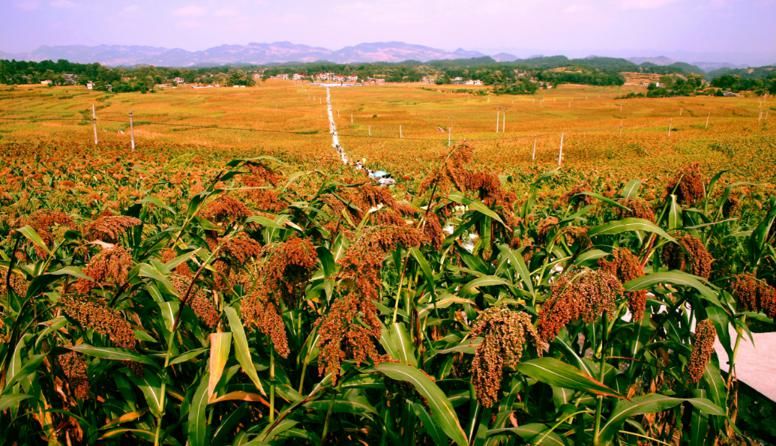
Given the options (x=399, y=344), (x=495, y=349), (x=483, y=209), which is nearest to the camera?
(x=495, y=349)

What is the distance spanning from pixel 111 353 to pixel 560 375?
1.69 meters

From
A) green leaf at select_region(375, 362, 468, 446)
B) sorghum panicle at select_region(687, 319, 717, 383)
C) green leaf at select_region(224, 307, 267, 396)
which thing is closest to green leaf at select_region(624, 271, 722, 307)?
sorghum panicle at select_region(687, 319, 717, 383)

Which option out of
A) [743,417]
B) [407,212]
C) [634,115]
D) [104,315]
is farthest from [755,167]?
[634,115]

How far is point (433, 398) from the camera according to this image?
165 cm

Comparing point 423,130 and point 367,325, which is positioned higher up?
point 367,325

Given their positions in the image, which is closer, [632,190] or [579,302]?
[579,302]

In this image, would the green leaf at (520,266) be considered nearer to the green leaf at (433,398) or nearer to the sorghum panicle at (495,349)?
the green leaf at (433,398)

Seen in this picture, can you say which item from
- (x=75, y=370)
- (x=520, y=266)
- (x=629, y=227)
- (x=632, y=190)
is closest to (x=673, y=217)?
(x=632, y=190)

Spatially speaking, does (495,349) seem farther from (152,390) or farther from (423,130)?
(423,130)

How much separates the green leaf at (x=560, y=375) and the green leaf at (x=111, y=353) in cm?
146

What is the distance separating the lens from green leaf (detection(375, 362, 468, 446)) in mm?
1613

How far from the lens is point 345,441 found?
7.79 feet

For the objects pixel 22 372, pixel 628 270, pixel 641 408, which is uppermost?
pixel 628 270

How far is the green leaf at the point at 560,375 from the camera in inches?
63.0
